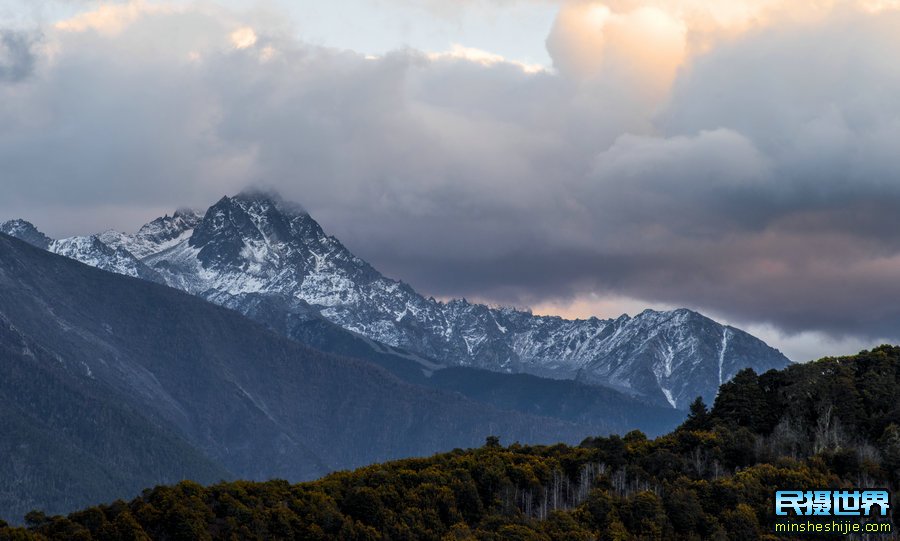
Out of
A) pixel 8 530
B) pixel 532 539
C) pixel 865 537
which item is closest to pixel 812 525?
pixel 865 537

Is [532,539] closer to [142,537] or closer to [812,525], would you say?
[812,525]

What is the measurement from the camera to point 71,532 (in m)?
197

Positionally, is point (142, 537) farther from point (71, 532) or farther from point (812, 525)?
point (812, 525)

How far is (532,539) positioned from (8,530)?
80.3 metres

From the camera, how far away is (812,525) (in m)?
199

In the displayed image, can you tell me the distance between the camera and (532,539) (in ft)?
652

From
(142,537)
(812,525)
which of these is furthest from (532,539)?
(142,537)

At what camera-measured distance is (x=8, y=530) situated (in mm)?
191000

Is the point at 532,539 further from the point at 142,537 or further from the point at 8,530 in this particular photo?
the point at 8,530

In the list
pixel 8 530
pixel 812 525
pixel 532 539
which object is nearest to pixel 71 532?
pixel 8 530

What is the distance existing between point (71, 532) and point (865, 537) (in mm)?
124587

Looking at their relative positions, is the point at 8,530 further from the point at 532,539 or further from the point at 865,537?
the point at 865,537

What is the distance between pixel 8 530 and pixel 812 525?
124406 millimetres

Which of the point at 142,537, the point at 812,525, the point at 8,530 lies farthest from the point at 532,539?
the point at 8,530
